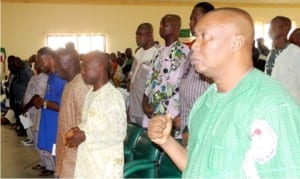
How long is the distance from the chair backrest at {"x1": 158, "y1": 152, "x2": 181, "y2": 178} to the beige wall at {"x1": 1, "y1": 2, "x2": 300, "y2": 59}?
34.2ft

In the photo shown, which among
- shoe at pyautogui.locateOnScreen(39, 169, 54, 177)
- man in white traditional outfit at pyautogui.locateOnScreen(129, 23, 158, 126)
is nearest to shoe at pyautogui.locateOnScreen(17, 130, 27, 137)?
shoe at pyautogui.locateOnScreen(39, 169, 54, 177)

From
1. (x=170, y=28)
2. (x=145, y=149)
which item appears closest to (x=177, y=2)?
(x=170, y=28)

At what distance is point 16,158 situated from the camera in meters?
6.23

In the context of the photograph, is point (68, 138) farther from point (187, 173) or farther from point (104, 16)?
point (104, 16)

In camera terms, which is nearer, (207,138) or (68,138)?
(207,138)

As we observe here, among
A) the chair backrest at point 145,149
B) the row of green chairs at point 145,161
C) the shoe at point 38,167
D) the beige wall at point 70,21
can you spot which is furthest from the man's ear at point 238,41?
the beige wall at point 70,21

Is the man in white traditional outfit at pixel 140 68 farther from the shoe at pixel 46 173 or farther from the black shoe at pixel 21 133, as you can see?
the black shoe at pixel 21 133

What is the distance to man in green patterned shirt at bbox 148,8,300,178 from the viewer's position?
1.24 metres

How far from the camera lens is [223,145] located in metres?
1.34

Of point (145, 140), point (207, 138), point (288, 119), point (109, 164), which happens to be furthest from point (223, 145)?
point (145, 140)

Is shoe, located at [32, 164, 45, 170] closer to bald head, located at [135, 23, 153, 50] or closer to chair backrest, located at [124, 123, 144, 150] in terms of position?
bald head, located at [135, 23, 153, 50]

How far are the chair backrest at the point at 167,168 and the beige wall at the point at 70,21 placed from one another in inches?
410

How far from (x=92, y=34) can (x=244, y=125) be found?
1251cm

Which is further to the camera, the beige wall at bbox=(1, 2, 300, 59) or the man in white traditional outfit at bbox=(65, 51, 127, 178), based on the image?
the beige wall at bbox=(1, 2, 300, 59)
